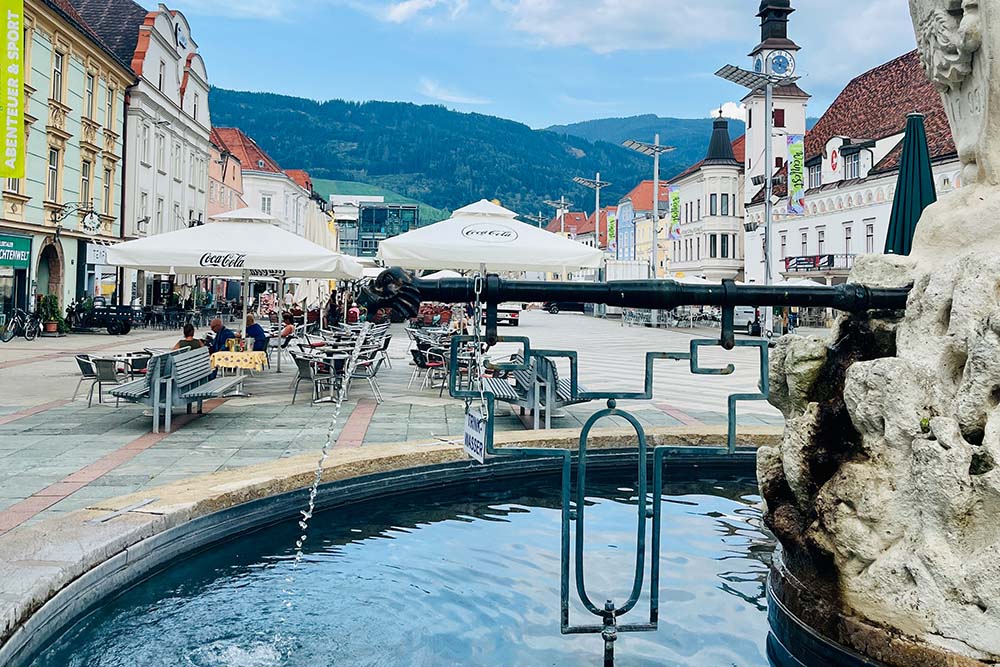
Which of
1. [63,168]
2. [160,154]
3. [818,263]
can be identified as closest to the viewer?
[63,168]

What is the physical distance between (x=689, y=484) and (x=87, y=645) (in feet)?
15.7

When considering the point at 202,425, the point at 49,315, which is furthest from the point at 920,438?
the point at 49,315

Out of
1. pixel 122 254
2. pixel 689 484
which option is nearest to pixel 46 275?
pixel 122 254

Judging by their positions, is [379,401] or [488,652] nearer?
[488,652]

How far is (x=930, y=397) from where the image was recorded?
2.97 metres

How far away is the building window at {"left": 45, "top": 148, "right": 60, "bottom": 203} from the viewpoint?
28331 mm

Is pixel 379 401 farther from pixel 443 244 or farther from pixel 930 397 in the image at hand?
pixel 930 397

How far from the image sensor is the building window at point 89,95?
30.8 metres

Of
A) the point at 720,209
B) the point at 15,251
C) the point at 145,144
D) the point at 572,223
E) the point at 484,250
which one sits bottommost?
the point at 484,250

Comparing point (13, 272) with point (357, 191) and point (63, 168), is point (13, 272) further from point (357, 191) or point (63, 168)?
point (357, 191)

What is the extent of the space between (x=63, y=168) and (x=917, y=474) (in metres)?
31.5

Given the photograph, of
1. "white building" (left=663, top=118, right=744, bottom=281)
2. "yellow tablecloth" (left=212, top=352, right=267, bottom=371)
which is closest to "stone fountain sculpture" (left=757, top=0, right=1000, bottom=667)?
"yellow tablecloth" (left=212, top=352, right=267, bottom=371)

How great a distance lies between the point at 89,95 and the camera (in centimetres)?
3114

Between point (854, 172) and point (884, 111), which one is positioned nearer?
point (854, 172)
